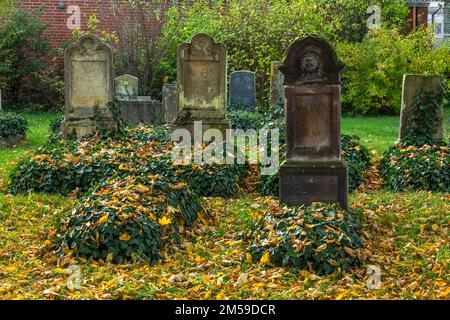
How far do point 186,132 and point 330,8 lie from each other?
39.2ft

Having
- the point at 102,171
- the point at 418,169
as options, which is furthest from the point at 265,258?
the point at 418,169

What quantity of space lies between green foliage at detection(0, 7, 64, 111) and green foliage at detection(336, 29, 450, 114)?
771 cm

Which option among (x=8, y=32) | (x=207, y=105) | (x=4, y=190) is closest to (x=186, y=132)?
(x=207, y=105)

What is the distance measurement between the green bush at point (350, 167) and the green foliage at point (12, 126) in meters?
5.65

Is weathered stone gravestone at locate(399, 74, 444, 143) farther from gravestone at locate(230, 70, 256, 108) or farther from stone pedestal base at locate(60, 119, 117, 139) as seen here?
gravestone at locate(230, 70, 256, 108)

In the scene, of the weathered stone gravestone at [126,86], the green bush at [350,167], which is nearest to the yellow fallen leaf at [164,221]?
the green bush at [350,167]

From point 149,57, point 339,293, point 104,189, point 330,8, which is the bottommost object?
point 339,293

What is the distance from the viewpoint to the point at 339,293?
6.49 m

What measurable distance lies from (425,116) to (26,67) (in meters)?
13.9

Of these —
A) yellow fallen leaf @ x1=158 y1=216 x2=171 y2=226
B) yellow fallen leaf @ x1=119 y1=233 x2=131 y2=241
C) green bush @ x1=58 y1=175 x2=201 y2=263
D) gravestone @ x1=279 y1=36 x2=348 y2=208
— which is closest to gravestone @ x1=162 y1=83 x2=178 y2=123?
green bush @ x1=58 y1=175 x2=201 y2=263

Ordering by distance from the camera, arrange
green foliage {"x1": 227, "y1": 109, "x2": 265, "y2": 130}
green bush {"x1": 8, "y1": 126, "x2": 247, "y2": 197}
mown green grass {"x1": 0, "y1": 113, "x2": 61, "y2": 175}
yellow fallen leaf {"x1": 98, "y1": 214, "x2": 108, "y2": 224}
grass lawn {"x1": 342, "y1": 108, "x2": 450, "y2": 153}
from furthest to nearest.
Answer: green foliage {"x1": 227, "y1": 109, "x2": 265, "y2": 130}, grass lawn {"x1": 342, "y1": 108, "x2": 450, "y2": 153}, mown green grass {"x1": 0, "y1": 113, "x2": 61, "y2": 175}, green bush {"x1": 8, "y1": 126, "x2": 247, "y2": 197}, yellow fallen leaf {"x1": 98, "y1": 214, "x2": 108, "y2": 224}

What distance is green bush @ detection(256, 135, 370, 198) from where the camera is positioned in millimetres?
10453

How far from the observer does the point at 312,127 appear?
863 cm

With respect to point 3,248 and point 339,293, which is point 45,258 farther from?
point 339,293
